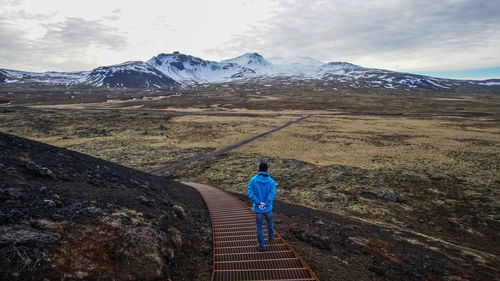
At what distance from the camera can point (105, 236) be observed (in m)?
5.94

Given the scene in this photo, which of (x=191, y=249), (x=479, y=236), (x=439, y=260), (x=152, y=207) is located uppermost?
(x=152, y=207)

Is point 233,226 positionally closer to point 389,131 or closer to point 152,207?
point 152,207

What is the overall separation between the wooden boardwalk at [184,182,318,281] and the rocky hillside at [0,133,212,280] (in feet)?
1.43

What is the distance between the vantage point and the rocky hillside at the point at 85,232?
183 inches

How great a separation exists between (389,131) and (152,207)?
4934 centimetres

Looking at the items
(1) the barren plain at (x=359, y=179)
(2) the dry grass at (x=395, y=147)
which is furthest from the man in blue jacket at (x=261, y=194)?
(2) the dry grass at (x=395, y=147)

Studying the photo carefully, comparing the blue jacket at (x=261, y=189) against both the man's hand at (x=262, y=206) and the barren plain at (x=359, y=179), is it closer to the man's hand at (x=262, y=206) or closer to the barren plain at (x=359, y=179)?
the man's hand at (x=262, y=206)

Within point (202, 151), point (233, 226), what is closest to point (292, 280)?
point (233, 226)

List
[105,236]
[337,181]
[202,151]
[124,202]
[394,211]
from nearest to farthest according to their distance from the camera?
[105,236] < [124,202] < [394,211] < [337,181] < [202,151]

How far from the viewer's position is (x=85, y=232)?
582 cm

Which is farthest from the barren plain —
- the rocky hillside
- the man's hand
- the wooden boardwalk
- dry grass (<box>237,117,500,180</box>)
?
the rocky hillside

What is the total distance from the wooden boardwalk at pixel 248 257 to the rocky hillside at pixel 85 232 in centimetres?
44

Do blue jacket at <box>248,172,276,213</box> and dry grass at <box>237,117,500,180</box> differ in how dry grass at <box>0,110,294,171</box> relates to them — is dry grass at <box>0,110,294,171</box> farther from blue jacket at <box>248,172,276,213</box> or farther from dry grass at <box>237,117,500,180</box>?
blue jacket at <box>248,172,276,213</box>

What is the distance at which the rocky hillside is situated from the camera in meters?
4.65
